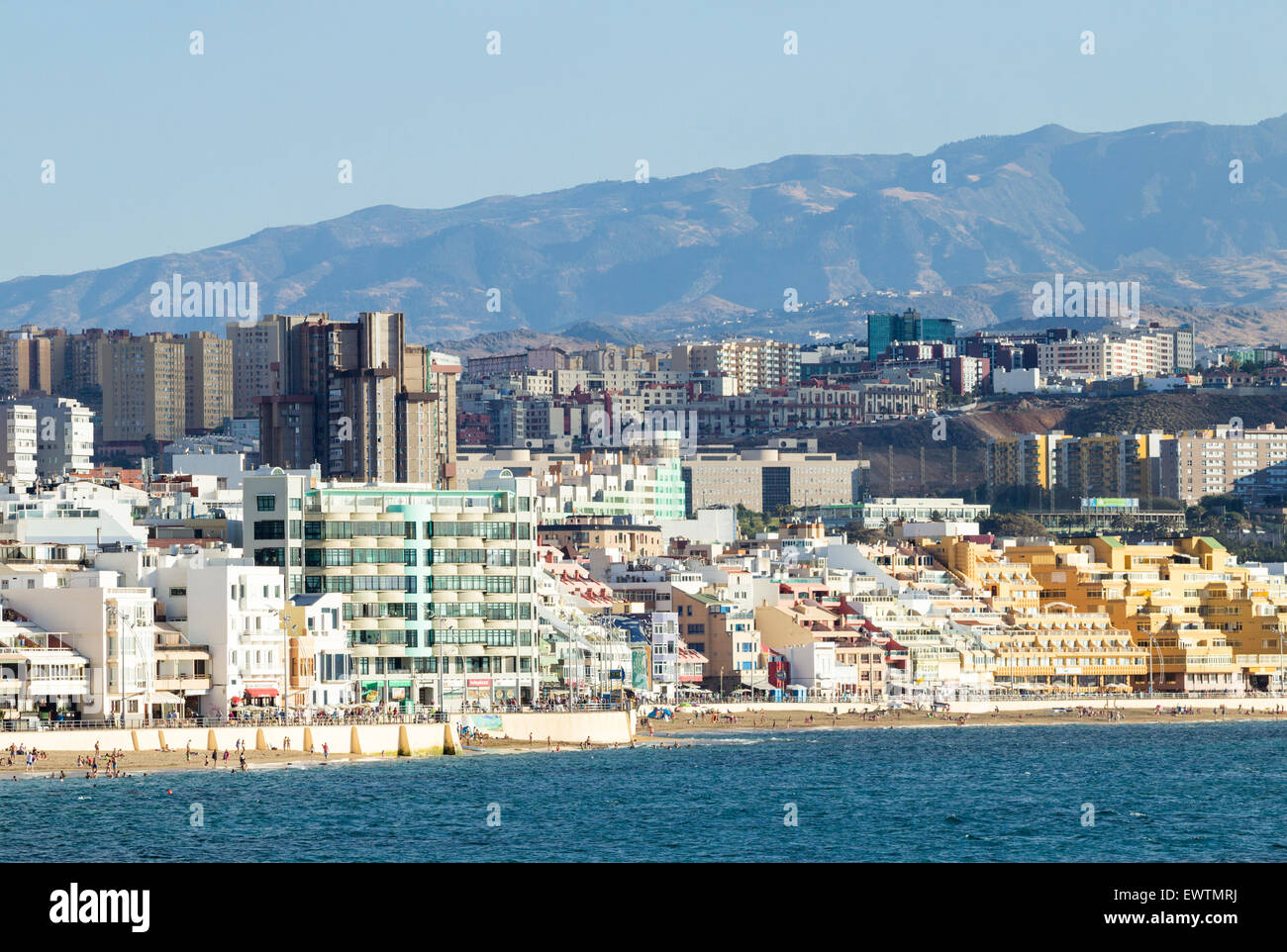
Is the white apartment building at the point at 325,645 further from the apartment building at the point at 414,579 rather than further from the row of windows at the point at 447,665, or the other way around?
the apartment building at the point at 414,579

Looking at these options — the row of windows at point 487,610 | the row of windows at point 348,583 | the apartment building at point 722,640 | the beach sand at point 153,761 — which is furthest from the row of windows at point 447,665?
the apartment building at point 722,640

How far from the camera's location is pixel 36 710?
80.9m

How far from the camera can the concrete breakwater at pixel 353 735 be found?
78375 mm

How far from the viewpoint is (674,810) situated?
7131 centimetres

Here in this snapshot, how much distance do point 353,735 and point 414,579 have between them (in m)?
14.2

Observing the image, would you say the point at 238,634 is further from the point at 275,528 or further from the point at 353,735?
the point at 275,528

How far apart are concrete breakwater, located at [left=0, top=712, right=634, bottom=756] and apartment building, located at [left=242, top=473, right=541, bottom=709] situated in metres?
3.65

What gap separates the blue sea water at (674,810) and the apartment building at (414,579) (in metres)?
6.57

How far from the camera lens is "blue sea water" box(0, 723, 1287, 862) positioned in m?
58.5

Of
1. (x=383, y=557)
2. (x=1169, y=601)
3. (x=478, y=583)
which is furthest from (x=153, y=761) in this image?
(x=1169, y=601)

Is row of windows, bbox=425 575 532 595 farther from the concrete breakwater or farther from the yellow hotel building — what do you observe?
the yellow hotel building

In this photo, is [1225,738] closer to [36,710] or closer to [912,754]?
[912,754]

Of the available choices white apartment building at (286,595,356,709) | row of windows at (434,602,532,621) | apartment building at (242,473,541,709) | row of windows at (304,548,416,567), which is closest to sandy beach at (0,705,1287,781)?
apartment building at (242,473,541,709)
